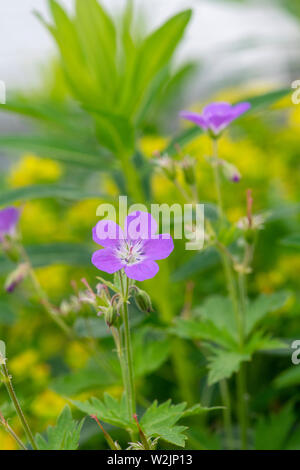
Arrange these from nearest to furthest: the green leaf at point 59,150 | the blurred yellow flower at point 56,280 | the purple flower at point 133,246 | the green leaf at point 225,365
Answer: the purple flower at point 133,246, the green leaf at point 225,365, the green leaf at point 59,150, the blurred yellow flower at point 56,280

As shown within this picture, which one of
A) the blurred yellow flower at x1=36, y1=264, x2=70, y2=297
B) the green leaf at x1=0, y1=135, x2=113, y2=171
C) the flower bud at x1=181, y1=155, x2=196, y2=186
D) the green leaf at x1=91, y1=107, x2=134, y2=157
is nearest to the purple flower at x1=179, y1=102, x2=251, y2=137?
the flower bud at x1=181, y1=155, x2=196, y2=186

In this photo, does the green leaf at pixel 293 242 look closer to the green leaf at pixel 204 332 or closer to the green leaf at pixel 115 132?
the green leaf at pixel 204 332

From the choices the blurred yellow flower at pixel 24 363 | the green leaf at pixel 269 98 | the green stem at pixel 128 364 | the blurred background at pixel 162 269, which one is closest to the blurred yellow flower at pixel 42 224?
the blurred background at pixel 162 269

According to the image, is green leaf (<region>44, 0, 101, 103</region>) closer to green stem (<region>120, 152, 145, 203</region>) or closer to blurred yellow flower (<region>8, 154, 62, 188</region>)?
green stem (<region>120, 152, 145, 203</region>)

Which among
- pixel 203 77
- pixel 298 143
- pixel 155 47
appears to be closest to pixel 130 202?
pixel 155 47

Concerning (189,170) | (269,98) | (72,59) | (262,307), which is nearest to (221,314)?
(262,307)

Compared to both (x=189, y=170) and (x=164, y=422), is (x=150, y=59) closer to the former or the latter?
(x=189, y=170)

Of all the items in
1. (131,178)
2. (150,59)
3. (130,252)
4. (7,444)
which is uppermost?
(150,59)
